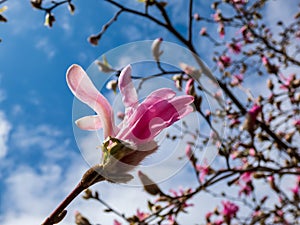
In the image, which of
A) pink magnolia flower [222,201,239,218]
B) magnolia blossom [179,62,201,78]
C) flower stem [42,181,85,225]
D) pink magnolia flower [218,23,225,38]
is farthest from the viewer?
pink magnolia flower [218,23,225,38]

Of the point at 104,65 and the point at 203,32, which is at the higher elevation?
the point at 203,32

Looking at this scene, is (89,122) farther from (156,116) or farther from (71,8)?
(71,8)

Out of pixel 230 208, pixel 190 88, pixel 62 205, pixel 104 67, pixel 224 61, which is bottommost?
pixel 62 205

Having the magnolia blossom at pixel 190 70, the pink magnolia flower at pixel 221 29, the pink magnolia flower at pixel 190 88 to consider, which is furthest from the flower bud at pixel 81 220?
the pink magnolia flower at pixel 221 29

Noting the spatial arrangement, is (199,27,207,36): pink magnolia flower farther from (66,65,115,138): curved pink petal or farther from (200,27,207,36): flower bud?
(66,65,115,138): curved pink petal

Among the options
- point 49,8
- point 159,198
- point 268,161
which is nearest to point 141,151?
point 159,198

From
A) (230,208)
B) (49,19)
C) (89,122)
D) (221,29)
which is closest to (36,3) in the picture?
(49,19)

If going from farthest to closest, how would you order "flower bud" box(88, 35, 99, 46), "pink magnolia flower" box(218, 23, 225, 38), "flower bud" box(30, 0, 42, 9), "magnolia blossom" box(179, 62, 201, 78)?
"pink magnolia flower" box(218, 23, 225, 38)
"flower bud" box(88, 35, 99, 46)
"flower bud" box(30, 0, 42, 9)
"magnolia blossom" box(179, 62, 201, 78)

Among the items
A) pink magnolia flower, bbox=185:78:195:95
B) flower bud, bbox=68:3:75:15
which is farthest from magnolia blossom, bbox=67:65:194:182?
flower bud, bbox=68:3:75:15
